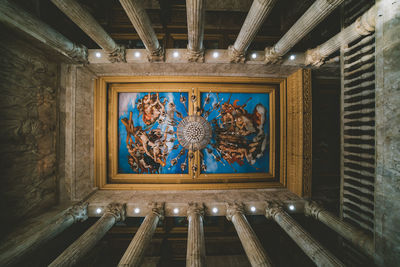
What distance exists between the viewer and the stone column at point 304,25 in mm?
2992

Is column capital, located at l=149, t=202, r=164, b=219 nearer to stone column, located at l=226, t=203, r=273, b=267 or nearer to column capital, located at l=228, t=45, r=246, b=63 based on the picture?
stone column, located at l=226, t=203, r=273, b=267

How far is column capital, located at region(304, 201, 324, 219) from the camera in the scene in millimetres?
4258

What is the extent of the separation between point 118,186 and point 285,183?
20.4ft

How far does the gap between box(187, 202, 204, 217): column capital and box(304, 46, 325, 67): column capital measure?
550 centimetres

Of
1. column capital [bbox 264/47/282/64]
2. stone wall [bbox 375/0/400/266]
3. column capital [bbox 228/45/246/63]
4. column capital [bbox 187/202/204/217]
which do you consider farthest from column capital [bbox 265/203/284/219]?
column capital [bbox 228/45/246/63]

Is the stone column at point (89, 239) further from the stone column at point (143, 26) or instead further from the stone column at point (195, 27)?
the stone column at point (195, 27)

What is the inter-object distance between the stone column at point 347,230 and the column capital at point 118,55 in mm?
7233

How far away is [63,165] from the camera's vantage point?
443 centimetres

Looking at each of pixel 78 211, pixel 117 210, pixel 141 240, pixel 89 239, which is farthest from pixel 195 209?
pixel 78 211

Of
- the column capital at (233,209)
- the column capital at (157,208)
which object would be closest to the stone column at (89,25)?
the column capital at (157,208)

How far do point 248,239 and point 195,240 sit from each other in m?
1.32

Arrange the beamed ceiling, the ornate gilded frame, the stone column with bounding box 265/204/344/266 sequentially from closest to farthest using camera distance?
the stone column with bounding box 265/204/344/266
the beamed ceiling
the ornate gilded frame

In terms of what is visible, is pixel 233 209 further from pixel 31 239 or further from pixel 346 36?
pixel 346 36

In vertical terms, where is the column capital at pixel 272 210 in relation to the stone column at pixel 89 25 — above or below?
Result: below
